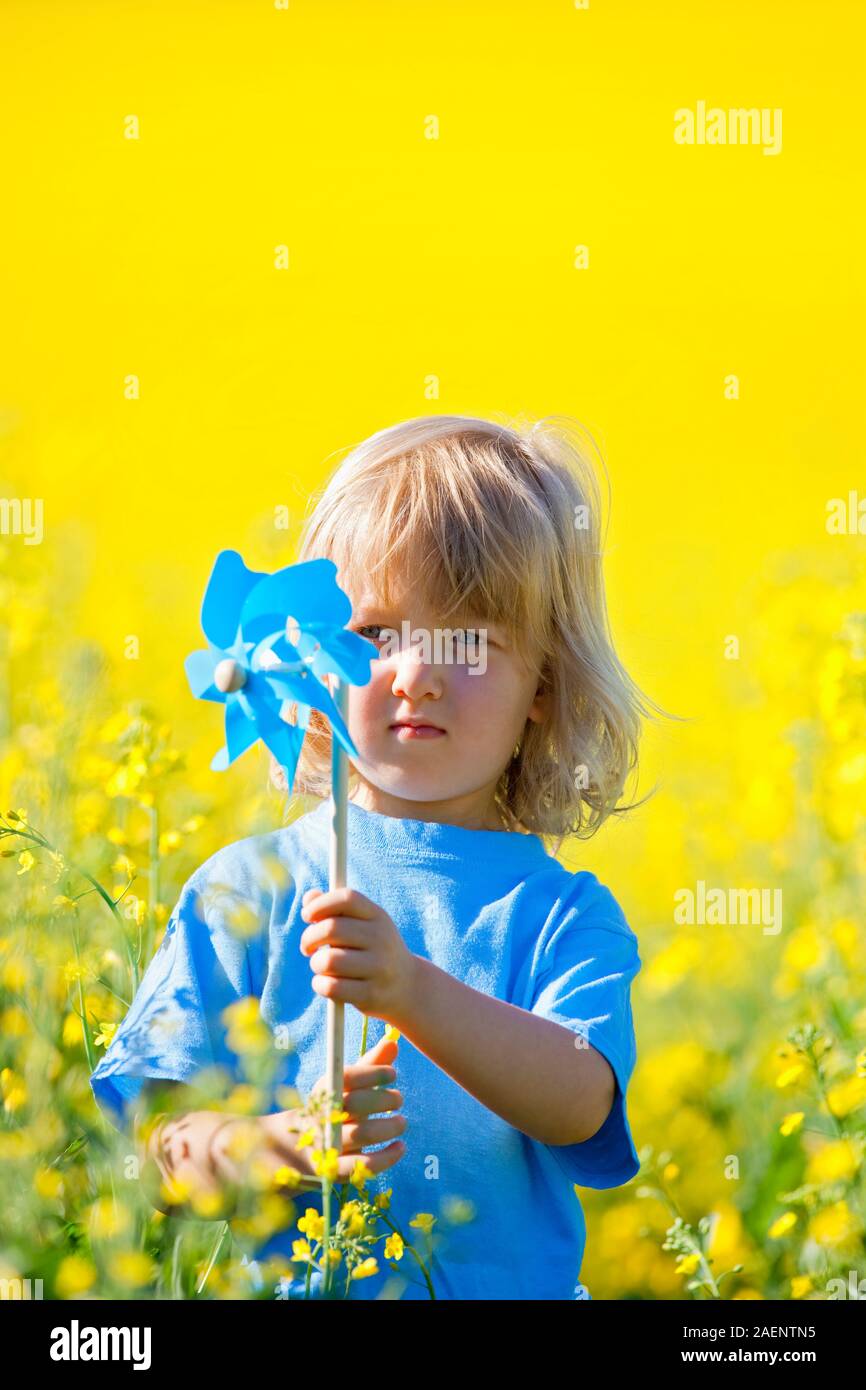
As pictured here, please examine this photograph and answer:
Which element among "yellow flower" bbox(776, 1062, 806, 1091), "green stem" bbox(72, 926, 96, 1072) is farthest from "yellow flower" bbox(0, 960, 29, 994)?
"yellow flower" bbox(776, 1062, 806, 1091)

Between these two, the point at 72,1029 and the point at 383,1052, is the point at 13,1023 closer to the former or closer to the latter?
the point at 72,1029

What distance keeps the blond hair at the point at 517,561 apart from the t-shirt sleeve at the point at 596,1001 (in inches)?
10.6

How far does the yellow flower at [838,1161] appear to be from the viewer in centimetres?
217

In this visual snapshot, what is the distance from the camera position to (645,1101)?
310 cm

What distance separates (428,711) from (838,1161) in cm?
86

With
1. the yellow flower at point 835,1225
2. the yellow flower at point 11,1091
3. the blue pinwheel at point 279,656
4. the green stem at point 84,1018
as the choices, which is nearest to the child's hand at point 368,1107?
the blue pinwheel at point 279,656

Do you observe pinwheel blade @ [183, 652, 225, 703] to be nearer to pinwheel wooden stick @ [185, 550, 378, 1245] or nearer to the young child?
pinwheel wooden stick @ [185, 550, 378, 1245]

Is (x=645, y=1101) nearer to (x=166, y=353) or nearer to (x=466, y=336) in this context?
(x=466, y=336)

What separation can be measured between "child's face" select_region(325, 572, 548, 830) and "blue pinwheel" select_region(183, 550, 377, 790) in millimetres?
306

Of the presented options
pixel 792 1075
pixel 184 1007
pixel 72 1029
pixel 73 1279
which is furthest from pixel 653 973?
pixel 73 1279

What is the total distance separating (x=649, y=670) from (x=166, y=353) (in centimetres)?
259

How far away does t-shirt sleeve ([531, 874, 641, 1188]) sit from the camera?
6.39 feet

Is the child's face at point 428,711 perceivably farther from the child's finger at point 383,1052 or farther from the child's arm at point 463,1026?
the child's finger at point 383,1052
